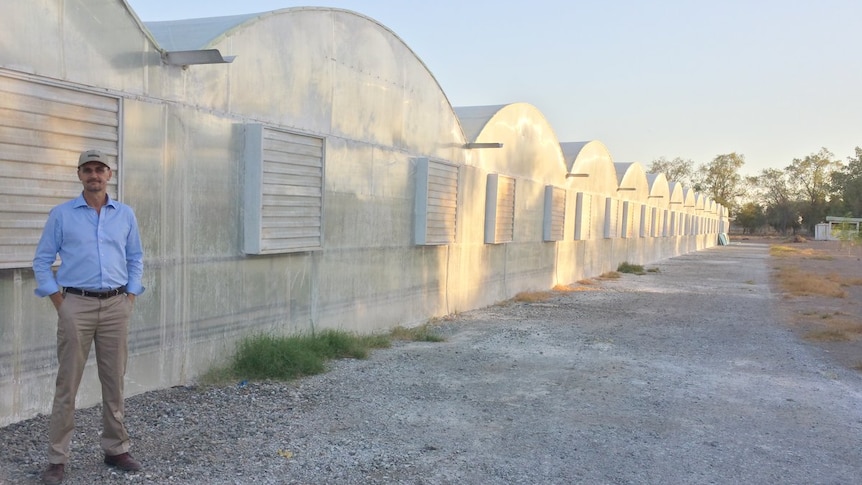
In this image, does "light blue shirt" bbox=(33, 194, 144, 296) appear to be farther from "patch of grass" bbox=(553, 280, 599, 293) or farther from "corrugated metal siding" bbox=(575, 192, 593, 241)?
"corrugated metal siding" bbox=(575, 192, 593, 241)

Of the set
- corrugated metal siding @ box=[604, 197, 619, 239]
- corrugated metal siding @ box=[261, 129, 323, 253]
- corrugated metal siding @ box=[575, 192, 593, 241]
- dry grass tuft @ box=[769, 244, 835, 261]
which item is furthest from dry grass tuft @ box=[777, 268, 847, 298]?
dry grass tuft @ box=[769, 244, 835, 261]

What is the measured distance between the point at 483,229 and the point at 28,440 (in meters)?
9.87

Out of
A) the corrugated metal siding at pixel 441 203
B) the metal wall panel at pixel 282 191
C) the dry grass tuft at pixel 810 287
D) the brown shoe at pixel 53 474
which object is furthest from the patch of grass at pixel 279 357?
the dry grass tuft at pixel 810 287

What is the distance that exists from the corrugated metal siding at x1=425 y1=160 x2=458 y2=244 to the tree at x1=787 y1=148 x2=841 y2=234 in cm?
8256

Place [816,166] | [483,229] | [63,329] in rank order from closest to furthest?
[63,329] → [483,229] → [816,166]

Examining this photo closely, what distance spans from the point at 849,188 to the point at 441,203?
70.9m

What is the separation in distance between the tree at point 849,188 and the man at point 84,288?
2871 inches

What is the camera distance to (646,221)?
31.1 m

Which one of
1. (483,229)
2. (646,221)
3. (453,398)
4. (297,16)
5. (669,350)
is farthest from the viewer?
(646,221)

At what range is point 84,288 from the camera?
405cm

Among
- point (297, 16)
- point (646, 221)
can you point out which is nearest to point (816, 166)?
point (646, 221)

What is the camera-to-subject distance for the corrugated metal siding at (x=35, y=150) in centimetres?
471

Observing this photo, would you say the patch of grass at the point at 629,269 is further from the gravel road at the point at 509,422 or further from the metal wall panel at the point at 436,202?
the gravel road at the point at 509,422

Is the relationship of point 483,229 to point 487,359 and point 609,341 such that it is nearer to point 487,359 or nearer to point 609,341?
point 609,341
